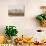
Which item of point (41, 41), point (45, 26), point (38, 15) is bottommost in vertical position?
point (41, 41)

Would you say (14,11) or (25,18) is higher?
(14,11)

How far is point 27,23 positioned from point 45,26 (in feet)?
0.88

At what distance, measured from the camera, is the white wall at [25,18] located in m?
2.52

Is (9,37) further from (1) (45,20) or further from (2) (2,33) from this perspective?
(1) (45,20)

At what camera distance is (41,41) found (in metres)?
2.50

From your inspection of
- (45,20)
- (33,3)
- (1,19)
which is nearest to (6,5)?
(1,19)

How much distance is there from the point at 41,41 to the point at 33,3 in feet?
1.86

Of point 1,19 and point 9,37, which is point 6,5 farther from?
point 9,37

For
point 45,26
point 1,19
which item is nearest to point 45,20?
point 45,26

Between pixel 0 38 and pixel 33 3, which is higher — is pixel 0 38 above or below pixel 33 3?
below

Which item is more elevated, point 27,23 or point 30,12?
point 30,12

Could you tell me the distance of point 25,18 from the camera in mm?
2545

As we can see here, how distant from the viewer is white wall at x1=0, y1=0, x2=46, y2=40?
2520 mm

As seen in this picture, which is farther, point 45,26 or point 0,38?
point 45,26
